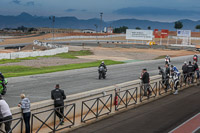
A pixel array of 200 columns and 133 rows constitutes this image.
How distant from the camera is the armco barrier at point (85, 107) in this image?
1237 centimetres

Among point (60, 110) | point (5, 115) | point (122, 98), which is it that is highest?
point (5, 115)

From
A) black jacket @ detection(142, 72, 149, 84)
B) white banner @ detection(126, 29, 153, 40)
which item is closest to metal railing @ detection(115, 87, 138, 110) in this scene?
black jacket @ detection(142, 72, 149, 84)

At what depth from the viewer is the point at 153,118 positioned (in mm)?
14938

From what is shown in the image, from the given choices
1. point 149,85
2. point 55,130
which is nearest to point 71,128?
point 55,130

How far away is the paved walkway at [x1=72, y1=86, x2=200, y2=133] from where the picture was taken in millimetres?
13064

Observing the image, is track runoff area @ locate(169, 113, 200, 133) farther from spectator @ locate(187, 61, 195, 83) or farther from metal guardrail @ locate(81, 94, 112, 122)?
spectator @ locate(187, 61, 195, 83)

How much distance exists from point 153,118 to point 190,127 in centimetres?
191

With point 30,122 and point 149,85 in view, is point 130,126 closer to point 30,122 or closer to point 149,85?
point 30,122

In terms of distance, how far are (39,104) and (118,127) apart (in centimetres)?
326

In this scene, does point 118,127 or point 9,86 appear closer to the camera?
point 118,127

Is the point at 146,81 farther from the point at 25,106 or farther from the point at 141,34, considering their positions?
the point at 141,34

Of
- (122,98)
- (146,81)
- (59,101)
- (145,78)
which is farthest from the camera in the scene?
(146,81)

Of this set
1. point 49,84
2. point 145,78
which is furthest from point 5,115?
point 49,84

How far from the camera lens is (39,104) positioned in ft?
41.1
